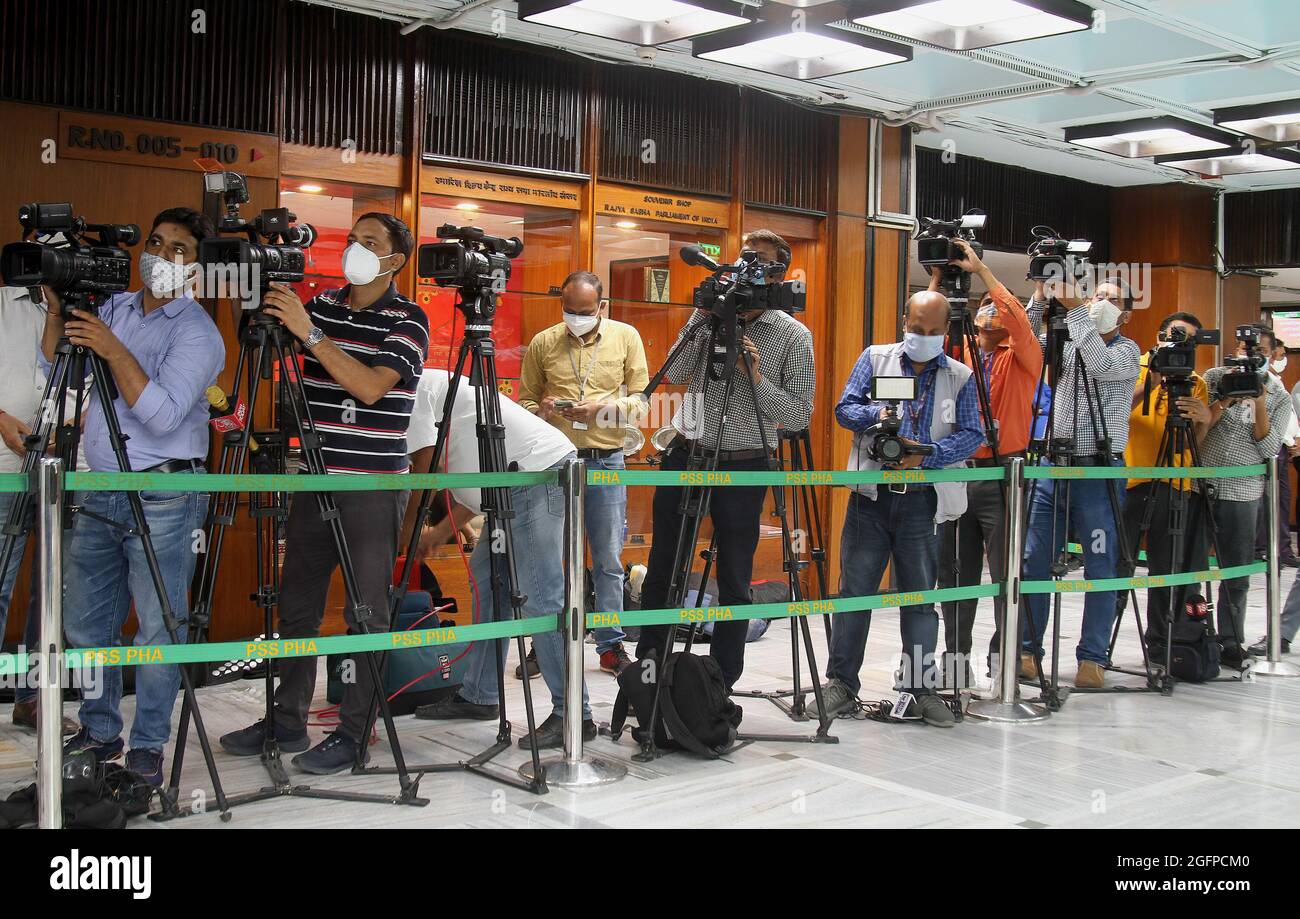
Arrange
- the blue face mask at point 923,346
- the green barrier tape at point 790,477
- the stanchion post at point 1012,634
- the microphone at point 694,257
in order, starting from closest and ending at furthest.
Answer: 1. the green barrier tape at point 790,477
2. the microphone at point 694,257
3. the blue face mask at point 923,346
4. the stanchion post at point 1012,634

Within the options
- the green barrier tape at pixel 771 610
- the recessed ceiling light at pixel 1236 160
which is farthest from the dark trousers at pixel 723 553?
the recessed ceiling light at pixel 1236 160

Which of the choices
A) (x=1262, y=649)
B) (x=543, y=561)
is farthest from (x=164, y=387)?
(x=1262, y=649)

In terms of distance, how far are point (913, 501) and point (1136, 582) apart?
1193mm

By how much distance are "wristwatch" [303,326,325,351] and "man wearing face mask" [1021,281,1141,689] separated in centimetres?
307

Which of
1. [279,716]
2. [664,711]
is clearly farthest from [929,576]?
[279,716]

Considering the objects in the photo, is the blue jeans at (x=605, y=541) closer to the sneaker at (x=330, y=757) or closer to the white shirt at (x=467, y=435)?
the white shirt at (x=467, y=435)

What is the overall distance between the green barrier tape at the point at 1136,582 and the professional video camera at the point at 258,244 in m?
3.00

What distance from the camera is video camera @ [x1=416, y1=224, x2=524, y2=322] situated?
12.7 ft

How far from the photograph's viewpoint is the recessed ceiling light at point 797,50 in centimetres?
593

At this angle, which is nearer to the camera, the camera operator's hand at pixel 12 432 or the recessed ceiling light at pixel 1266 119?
the camera operator's hand at pixel 12 432

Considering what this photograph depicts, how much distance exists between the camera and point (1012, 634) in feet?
16.5

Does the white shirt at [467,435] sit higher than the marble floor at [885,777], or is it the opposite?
the white shirt at [467,435]

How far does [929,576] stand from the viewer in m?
4.90

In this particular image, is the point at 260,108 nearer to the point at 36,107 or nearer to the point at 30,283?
the point at 36,107
